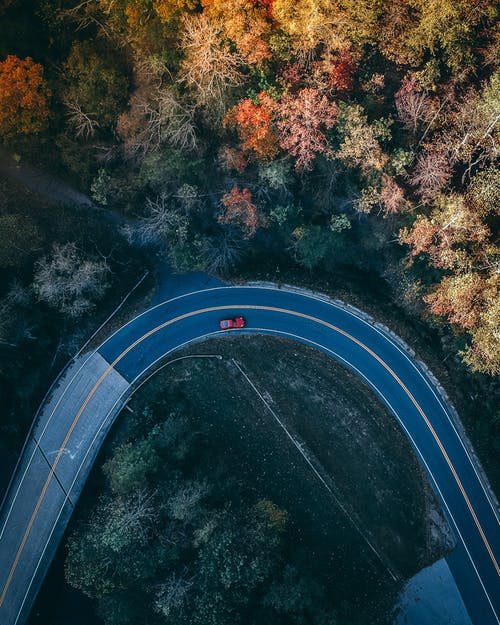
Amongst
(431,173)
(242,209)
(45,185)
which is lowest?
(431,173)

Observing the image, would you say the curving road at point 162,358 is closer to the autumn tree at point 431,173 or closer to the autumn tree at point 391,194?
the autumn tree at point 391,194

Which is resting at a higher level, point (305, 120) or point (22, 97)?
point (22, 97)

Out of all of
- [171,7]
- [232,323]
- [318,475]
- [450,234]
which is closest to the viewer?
[171,7]

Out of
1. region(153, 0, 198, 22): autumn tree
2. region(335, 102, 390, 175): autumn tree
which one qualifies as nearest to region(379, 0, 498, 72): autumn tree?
region(335, 102, 390, 175): autumn tree

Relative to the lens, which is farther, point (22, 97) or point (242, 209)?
point (242, 209)

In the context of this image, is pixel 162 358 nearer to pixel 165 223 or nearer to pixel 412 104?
pixel 165 223

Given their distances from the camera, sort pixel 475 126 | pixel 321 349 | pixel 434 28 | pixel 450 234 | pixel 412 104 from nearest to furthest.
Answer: pixel 434 28 < pixel 475 126 < pixel 412 104 < pixel 450 234 < pixel 321 349

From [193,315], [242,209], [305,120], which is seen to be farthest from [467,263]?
[193,315]

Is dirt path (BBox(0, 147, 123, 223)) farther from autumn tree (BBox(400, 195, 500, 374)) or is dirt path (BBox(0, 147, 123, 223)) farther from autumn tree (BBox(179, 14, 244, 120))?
autumn tree (BBox(400, 195, 500, 374))

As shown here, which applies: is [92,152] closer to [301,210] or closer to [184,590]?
[301,210]
